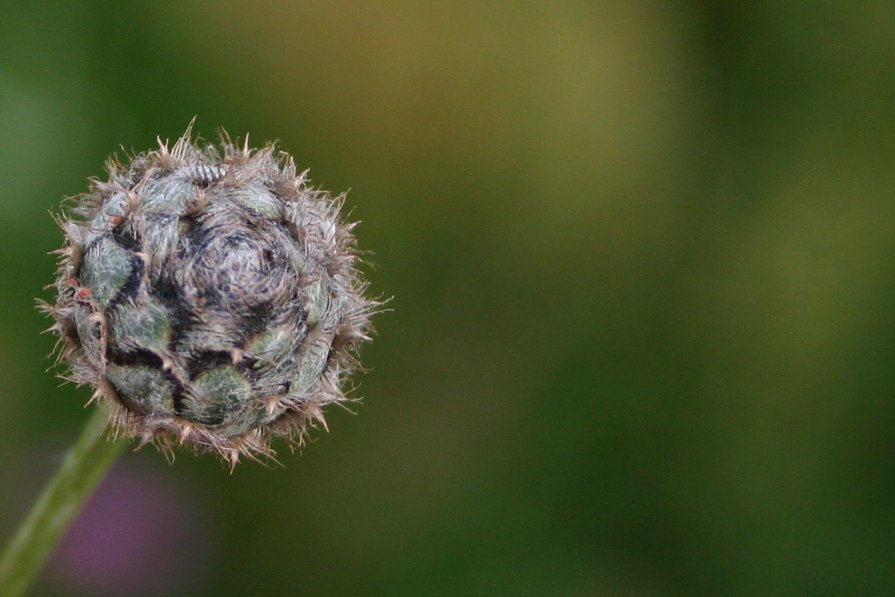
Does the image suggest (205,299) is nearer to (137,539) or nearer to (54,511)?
(54,511)

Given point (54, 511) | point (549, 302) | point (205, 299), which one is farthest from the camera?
point (549, 302)

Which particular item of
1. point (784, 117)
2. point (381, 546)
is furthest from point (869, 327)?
point (381, 546)

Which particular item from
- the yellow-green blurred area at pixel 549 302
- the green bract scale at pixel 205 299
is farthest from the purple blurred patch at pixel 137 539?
the green bract scale at pixel 205 299

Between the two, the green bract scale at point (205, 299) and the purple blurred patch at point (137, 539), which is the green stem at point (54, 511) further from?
the purple blurred patch at point (137, 539)

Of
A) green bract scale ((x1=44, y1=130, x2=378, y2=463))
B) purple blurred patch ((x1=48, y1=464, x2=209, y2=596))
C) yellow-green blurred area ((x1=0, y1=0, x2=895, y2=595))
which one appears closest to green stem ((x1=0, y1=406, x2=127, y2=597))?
green bract scale ((x1=44, y1=130, x2=378, y2=463))

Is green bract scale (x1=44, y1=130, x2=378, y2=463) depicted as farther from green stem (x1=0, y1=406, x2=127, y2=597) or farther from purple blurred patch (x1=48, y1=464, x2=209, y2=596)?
purple blurred patch (x1=48, y1=464, x2=209, y2=596)

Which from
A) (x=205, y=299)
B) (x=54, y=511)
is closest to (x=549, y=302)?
(x=54, y=511)
